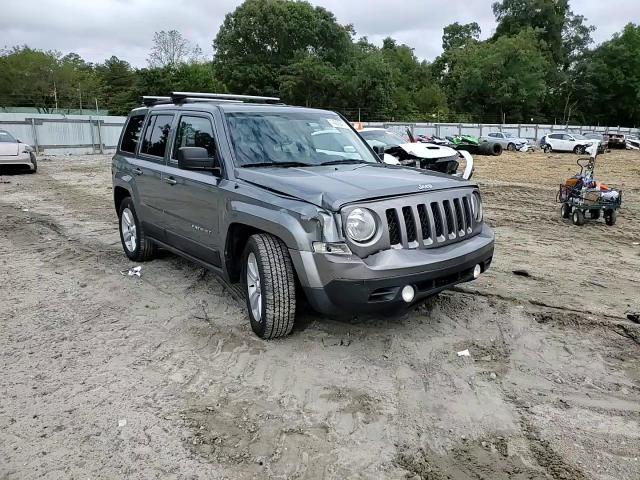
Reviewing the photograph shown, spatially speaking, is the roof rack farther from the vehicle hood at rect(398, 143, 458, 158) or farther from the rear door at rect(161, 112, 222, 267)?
the vehicle hood at rect(398, 143, 458, 158)

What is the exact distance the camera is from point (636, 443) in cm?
303

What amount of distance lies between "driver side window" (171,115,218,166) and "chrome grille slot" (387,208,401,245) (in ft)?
5.66

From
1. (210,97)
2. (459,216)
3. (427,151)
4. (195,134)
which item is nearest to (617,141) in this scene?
(427,151)

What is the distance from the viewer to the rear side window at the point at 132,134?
21.0 feet

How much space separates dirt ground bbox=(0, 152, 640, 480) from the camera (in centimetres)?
292

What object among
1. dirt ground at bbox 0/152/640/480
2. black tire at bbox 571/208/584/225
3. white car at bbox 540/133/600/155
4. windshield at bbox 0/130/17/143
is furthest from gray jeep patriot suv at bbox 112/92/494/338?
white car at bbox 540/133/600/155

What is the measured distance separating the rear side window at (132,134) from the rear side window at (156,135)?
28 centimetres

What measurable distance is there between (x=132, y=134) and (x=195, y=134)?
176 cm

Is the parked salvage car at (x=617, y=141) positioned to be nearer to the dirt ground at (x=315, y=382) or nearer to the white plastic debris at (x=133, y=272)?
the dirt ground at (x=315, y=382)

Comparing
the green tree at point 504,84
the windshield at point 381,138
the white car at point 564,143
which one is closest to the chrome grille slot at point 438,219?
the windshield at point 381,138

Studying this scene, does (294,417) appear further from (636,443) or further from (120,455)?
(636,443)

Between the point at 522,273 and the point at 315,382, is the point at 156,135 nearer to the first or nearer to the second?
the point at 315,382

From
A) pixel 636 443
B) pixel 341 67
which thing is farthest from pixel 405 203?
pixel 341 67

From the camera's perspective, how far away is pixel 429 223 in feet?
13.3
